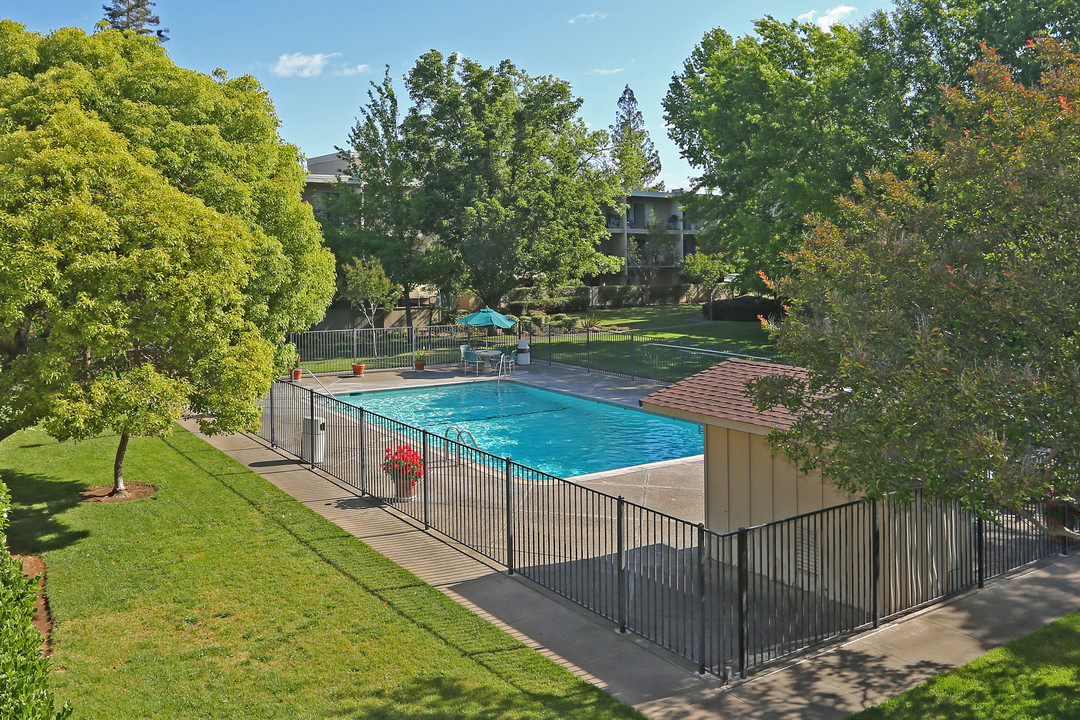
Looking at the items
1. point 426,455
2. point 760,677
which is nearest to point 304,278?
point 426,455

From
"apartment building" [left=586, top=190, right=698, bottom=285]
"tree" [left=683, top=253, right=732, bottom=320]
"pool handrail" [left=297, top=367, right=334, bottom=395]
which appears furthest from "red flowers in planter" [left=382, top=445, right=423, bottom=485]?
"apartment building" [left=586, top=190, right=698, bottom=285]

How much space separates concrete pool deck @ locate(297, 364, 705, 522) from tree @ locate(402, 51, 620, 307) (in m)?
7.21

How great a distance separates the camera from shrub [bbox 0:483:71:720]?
5113 millimetres

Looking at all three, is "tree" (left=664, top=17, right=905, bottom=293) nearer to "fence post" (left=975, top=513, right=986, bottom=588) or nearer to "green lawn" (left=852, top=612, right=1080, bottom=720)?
"fence post" (left=975, top=513, right=986, bottom=588)

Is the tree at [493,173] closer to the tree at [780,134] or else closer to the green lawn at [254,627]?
the tree at [780,134]

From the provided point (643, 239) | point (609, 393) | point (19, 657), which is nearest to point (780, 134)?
point (609, 393)

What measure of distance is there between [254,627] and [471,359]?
24.5m

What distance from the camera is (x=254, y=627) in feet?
33.2

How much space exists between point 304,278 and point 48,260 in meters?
6.81

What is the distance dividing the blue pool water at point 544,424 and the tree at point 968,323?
1238cm

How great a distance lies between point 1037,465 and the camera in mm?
6883

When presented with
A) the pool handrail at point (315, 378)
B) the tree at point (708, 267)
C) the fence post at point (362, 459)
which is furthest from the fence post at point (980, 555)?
the tree at point (708, 267)

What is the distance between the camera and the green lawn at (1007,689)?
26.6 feet

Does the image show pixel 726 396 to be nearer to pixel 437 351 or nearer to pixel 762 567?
Answer: pixel 762 567
